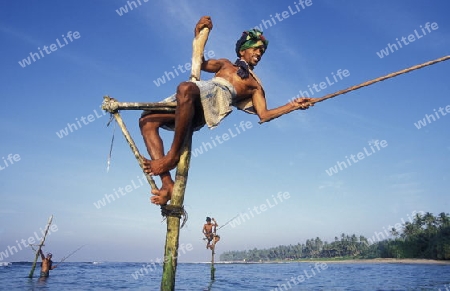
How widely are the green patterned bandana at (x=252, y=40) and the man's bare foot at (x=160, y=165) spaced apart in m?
1.64

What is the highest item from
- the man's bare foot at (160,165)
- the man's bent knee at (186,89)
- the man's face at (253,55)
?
the man's face at (253,55)

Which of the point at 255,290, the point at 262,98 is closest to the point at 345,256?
the point at 255,290

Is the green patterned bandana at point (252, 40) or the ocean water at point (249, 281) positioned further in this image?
the ocean water at point (249, 281)

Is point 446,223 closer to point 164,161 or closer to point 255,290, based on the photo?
point 255,290

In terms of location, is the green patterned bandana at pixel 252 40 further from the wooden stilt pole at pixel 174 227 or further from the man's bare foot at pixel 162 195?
the man's bare foot at pixel 162 195

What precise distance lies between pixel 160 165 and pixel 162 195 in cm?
25

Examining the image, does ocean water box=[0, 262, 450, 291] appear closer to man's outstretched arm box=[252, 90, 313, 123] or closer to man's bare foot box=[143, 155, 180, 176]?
man's outstretched arm box=[252, 90, 313, 123]

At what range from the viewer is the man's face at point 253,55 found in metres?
3.74

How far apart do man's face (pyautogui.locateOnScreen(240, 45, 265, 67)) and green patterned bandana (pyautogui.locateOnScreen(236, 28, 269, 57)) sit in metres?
0.04

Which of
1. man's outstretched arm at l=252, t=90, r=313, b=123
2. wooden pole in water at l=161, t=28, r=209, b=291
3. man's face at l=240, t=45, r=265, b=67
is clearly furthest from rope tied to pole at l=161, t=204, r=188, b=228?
man's face at l=240, t=45, r=265, b=67

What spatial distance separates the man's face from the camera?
12.3 ft

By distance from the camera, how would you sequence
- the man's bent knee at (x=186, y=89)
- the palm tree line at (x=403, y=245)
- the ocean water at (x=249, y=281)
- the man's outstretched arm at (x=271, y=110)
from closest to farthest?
the man's bent knee at (x=186, y=89)
the man's outstretched arm at (x=271, y=110)
the ocean water at (x=249, y=281)
the palm tree line at (x=403, y=245)

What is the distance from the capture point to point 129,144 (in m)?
2.94

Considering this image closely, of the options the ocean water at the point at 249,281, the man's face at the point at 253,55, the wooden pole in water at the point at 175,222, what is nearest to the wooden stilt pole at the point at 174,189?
the wooden pole in water at the point at 175,222
